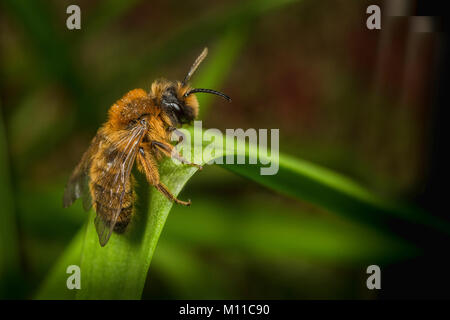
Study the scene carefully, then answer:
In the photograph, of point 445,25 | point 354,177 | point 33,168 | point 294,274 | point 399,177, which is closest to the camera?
point 445,25

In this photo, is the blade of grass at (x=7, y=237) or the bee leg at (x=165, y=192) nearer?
the bee leg at (x=165, y=192)

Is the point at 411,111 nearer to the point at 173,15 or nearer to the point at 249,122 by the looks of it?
the point at 249,122

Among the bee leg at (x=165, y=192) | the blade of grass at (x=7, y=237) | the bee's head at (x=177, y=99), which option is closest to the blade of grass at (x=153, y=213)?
the bee leg at (x=165, y=192)

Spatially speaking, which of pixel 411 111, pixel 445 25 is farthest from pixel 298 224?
pixel 445 25

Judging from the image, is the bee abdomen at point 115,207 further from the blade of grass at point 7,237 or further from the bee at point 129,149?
the blade of grass at point 7,237

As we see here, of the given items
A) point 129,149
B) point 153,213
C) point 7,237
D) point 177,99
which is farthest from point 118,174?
point 7,237

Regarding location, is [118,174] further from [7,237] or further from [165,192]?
[7,237]

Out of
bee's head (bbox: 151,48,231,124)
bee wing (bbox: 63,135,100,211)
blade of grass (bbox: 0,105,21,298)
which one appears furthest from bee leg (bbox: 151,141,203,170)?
blade of grass (bbox: 0,105,21,298)
